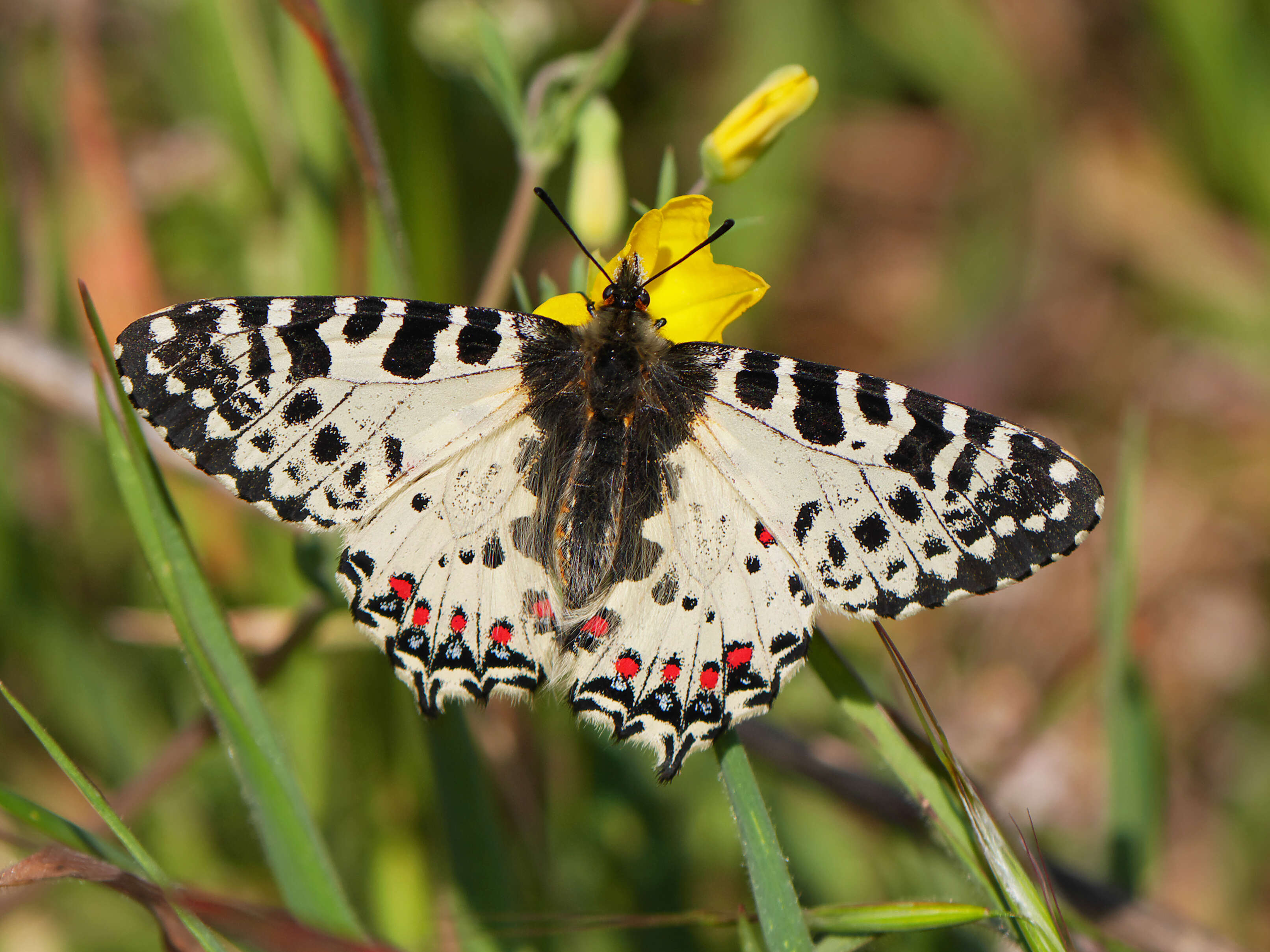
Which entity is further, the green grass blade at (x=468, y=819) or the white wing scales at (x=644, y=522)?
the green grass blade at (x=468, y=819)

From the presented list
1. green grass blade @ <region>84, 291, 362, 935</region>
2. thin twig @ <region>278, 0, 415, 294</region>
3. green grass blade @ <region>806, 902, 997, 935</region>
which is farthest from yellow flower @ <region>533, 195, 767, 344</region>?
green grass blade @ <region>806, 902, 997, 935</region>

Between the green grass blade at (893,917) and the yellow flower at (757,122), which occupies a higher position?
the yellow flower at (757,122)

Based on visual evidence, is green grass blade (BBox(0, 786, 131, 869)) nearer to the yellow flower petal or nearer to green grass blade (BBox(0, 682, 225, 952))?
green grass blade (BBox(0, 682, 225, 952))

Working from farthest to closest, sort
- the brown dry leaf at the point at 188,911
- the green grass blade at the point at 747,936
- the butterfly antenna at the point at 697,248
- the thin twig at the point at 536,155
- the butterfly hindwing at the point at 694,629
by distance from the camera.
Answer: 1. the thin twig at the point at 536,155
2. the butterfly antenna at the point at 697,248
3. the butterfly hindwing at the point at 694,629
4. the green grass blade at the point at 747,936
5. the brown dry leaf at the point at 188,911

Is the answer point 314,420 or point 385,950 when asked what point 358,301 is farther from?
point 385,950

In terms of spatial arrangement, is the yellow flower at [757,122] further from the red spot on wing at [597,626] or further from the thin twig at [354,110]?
the red spot on wing at [597,626]

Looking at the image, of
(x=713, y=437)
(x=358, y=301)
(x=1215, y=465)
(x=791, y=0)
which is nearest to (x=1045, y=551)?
(x=713, y=437)

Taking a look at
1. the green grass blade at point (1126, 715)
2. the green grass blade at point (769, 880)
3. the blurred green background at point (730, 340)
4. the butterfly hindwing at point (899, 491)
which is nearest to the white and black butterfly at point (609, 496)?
the butterfly hindwing at point (899, 491)
